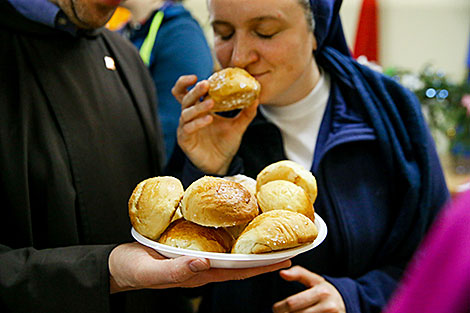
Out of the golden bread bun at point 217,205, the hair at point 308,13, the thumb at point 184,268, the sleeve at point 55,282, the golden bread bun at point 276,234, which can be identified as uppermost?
the hair at point 308,13

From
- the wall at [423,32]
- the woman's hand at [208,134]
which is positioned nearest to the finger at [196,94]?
the woman's hand at [208,134]

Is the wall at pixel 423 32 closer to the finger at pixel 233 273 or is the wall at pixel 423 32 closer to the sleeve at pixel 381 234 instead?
the sleeve at pixel 381 234

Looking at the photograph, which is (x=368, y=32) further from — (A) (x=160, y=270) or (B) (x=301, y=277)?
(A) (x=160, y=270)

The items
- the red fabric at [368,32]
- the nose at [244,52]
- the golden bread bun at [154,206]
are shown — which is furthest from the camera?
the red fabric at [368,32]

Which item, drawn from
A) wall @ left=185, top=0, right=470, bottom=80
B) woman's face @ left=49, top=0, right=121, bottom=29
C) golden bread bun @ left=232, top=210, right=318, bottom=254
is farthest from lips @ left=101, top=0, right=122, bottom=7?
wall @ left=185, top=0, right=470, bottom=80

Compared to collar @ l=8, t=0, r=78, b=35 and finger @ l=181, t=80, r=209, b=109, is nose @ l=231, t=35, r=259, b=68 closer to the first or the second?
finger @ l=181, t=80, r=209, b=109

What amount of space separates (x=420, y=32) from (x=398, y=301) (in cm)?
364

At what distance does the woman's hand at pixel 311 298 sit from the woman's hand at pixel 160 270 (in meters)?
0.25

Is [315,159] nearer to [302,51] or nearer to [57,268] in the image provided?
[302,51]

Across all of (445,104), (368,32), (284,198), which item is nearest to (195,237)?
(284,198)

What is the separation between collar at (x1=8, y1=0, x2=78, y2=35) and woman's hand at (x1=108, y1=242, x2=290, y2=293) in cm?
64

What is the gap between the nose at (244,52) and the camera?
1173mm

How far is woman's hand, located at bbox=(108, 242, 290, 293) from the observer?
745 millimetres

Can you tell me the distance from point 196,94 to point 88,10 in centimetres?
36
